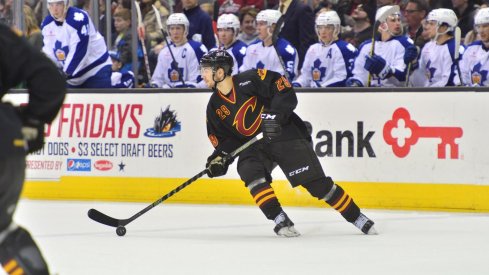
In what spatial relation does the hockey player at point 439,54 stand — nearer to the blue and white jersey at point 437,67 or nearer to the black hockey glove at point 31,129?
the blue and white jersey at point 437,67

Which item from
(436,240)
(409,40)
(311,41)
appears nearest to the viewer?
(436,240)

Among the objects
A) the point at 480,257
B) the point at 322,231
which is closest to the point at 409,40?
the point at 322,231

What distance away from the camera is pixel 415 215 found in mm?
8602

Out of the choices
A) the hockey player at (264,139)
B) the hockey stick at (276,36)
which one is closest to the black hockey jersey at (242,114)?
the hockey player at (264,139)

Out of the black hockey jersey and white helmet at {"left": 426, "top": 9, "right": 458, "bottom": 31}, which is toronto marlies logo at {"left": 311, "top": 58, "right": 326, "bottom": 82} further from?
the black hockey jersey

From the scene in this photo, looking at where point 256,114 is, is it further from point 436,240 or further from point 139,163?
point 139,163

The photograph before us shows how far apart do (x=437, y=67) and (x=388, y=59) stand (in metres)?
0.43

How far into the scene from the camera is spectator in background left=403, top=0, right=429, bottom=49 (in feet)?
33.9

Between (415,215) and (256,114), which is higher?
(256,114)

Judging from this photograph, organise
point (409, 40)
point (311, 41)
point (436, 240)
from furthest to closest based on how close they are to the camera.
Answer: point (311, 41) < point (409, 40) < point (436, 240)

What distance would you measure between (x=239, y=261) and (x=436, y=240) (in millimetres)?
1452

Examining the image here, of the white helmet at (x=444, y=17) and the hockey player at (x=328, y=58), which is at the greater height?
the white helmet at (x=444, y=17)

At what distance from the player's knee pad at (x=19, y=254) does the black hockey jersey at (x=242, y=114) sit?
3.68 meters

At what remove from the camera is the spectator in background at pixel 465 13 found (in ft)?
33.3
